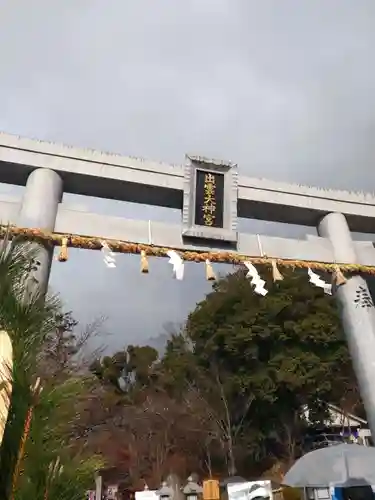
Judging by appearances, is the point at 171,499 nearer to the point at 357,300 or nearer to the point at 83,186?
the point at 357,300

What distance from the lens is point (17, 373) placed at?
180 cm

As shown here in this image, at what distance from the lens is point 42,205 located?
747cm

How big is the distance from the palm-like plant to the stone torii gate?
5.12 meters

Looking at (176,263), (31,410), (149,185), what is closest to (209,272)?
(176,263)

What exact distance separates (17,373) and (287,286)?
15.4m

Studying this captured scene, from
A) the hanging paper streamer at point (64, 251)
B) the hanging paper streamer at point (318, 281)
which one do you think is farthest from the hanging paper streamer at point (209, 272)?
the hanging paper streamer at point (64, 251)

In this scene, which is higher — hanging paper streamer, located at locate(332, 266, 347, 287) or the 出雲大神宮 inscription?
the 出雲大神宮 inscription

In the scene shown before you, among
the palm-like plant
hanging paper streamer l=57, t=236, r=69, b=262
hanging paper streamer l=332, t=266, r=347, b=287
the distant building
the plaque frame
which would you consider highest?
the plaque frame

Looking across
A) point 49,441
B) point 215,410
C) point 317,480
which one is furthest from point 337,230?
point 215,410

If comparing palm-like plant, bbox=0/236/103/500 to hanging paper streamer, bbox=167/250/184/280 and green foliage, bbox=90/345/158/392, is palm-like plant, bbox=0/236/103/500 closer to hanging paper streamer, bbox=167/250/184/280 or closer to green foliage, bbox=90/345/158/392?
hanging paper streamer, bbox=167/250/184/280

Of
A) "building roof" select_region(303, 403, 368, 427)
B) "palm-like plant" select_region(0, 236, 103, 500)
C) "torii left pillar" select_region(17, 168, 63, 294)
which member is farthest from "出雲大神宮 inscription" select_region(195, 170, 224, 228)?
"building roof" select_region(303, 403, 368, 427)

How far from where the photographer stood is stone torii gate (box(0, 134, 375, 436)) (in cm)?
770

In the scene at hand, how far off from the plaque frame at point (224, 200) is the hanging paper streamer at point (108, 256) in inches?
52.3

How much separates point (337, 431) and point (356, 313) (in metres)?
13.3
